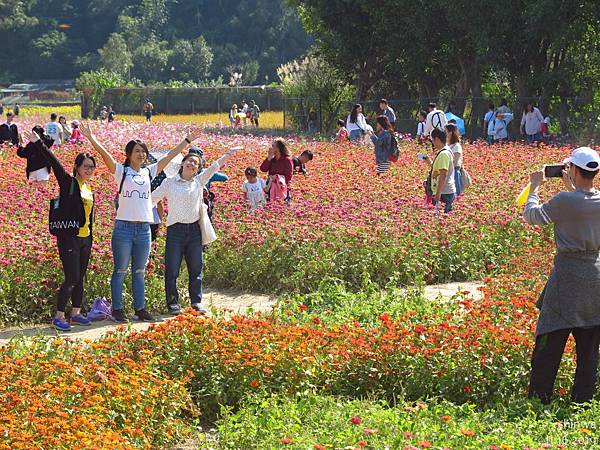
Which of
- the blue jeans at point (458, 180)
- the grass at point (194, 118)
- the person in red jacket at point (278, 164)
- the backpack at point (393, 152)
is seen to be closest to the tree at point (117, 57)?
the grass at point (194, 118)

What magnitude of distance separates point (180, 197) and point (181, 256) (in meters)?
0.52

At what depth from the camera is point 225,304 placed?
10617 millimetres

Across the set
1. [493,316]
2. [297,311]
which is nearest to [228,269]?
[297,311]

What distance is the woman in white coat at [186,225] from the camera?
978cm

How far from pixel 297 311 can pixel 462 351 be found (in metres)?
2.32

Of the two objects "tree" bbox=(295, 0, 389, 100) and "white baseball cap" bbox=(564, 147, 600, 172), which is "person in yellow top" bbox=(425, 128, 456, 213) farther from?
"tree" bbox=(295, 0, 389, 100)

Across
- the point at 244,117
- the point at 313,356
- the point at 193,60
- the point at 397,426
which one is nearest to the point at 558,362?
the point at 397,426

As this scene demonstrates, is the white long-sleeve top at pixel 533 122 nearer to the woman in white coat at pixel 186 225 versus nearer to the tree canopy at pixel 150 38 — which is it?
the woman in white coat at pixel 186 225

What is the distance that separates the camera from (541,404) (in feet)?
21.0

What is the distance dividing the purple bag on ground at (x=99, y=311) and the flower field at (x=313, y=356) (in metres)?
0.43

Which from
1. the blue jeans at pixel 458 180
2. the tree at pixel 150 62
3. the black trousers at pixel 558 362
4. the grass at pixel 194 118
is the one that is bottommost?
the grass at pixel 194 118

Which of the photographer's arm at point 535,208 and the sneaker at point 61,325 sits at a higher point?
the photographer's arm at point 535,208

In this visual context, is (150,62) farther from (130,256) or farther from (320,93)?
(130,256)

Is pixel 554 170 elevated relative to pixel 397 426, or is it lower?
elevated
